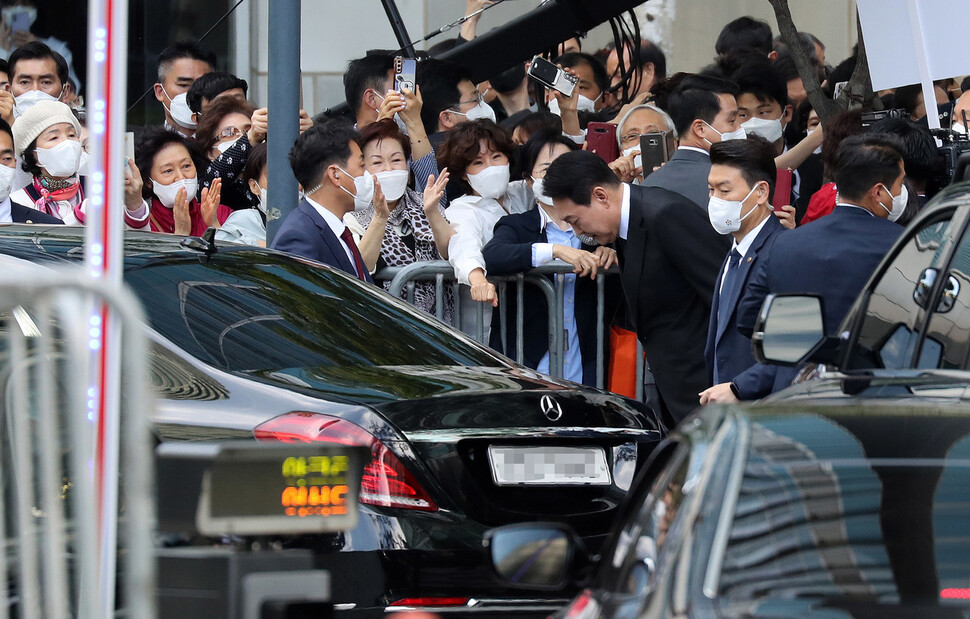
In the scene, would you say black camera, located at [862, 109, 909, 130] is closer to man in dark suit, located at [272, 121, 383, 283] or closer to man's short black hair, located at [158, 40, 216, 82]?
man in dark suit, located at [272, 121, 383, 283]

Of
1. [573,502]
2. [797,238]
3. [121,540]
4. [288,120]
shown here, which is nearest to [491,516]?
[573,502]

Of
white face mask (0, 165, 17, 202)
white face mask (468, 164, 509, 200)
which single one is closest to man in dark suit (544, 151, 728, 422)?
white face mask (468, 164, 509, 200)

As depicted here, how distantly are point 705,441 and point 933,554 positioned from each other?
1.60ft

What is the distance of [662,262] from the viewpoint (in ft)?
23.6

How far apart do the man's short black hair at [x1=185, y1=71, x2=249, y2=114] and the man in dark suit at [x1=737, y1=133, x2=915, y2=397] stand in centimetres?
522

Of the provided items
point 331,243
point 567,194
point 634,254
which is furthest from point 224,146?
point 634,254

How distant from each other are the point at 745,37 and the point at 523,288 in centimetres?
582

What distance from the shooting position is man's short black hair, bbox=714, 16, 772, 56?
1292 cm

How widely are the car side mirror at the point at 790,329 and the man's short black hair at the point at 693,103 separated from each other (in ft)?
11.8

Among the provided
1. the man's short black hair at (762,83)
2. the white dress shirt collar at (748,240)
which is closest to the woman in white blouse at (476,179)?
the white dress shirt collar at (748,240)

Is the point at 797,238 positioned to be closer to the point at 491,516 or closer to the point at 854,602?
the point at 491,516

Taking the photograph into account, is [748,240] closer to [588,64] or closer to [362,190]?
[362,190]

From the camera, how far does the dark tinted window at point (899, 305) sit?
451 centimetres

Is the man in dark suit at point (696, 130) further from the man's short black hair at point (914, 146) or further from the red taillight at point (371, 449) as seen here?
the red taillight at point (371, 449)
